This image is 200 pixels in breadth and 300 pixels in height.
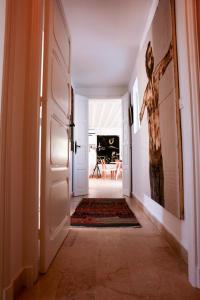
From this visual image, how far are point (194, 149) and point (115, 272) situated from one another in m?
0.92

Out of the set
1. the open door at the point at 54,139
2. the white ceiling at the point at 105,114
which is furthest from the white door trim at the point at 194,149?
the white ceiling at the point at 105,114

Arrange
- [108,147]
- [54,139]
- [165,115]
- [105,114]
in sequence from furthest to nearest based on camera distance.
Result: [108,147], [105,114], [165,115], [54,139]

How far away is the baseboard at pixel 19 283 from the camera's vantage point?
1.05 meters

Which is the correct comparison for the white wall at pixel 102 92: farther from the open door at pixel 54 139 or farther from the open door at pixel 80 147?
the open door at pixel 54 139

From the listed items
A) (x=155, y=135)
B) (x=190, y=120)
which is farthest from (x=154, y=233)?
(x=190, y=120)

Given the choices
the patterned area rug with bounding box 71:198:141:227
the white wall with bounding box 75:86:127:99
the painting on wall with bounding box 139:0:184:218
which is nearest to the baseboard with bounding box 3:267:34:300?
the painting on wall with bounding box 139:0:184:218

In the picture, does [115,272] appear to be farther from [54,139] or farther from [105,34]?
[105,34]

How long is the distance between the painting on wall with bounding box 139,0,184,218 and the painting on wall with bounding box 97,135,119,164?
992 cm

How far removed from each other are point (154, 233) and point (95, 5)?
262 centimetres

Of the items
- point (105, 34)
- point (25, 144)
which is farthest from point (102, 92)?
point (25, 144)

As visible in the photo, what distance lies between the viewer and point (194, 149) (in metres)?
1.28

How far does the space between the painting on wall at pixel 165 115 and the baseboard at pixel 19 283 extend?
1.05 meters

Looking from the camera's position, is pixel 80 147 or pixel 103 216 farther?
pixel 80 147

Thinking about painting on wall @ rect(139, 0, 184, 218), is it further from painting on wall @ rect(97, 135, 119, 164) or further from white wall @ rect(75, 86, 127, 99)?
painting on wall @ rect(97, 135, 119, 164)
